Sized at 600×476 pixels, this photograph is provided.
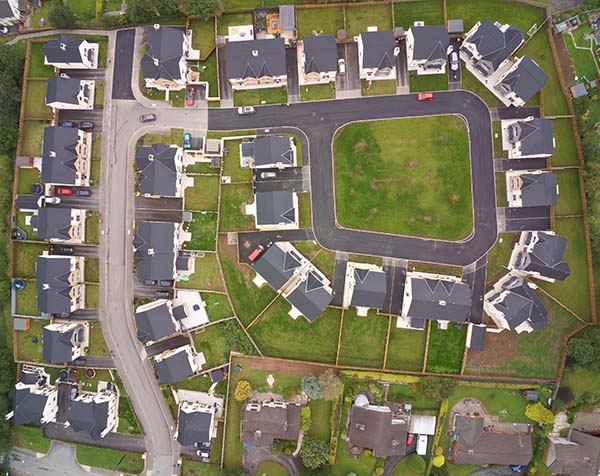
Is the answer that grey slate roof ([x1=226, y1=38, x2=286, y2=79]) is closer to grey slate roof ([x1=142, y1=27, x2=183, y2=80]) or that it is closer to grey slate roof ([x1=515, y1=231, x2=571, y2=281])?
grey slate roof ([x1=142, y1=27, x2=183, y2=80])

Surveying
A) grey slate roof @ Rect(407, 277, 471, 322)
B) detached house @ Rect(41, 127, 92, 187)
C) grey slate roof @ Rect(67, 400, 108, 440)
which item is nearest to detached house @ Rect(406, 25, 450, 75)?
grey slate roof @ Rect(407, 277, 471, 322)

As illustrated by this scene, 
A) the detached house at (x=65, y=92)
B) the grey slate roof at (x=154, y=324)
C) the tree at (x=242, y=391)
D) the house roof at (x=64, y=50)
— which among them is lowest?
the tree at (x=242, y=391)

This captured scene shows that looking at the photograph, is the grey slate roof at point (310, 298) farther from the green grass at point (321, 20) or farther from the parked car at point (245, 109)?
the green grass at point (321, 20)

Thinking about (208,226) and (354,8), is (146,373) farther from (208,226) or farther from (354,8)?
(354,8)

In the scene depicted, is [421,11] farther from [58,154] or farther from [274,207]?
[58,154]

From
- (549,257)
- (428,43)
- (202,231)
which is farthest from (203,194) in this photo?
(549,257)

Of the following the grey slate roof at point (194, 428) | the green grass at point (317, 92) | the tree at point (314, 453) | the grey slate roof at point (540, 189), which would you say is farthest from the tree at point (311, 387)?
the green grass at point (317, 92)

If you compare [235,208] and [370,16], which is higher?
[370,16]
